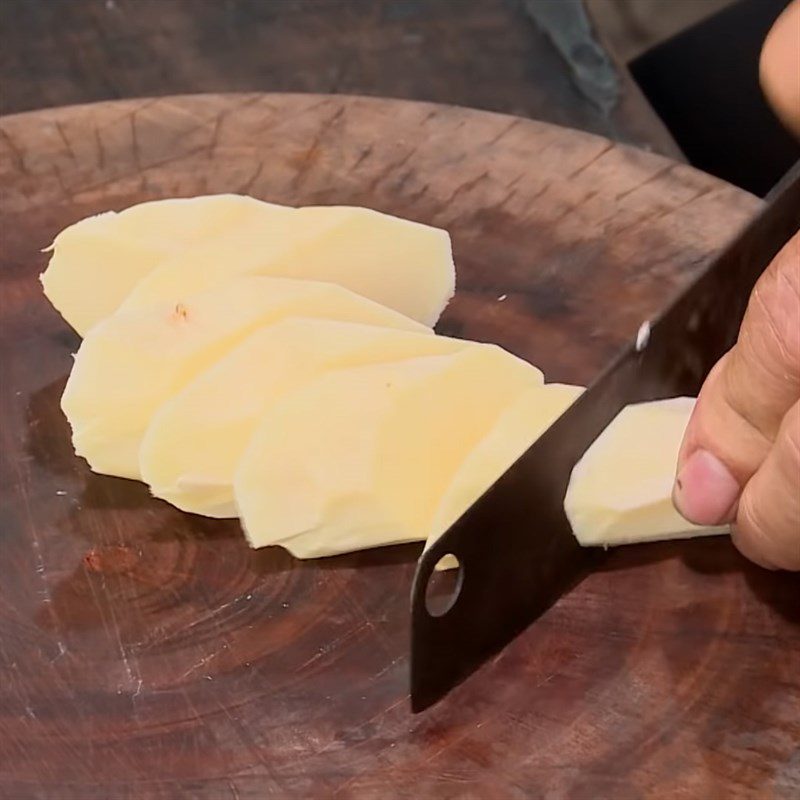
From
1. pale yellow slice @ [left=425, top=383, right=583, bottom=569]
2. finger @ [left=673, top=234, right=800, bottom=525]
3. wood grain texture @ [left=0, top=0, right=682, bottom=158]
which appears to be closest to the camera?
finger @ [left=673, top=234, right=800, bottom=525]

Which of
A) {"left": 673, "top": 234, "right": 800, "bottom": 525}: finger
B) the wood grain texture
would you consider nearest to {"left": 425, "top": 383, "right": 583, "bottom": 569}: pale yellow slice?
{"left": 673, "top": 234, "right": 800, "bottom": 525}: finger

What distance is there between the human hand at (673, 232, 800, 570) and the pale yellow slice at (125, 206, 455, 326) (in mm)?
323

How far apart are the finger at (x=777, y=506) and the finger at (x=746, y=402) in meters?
0.01

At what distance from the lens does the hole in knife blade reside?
87 centimetres

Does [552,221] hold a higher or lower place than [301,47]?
higher

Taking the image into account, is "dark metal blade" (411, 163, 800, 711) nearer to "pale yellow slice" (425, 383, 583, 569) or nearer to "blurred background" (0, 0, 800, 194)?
"pale yellow slice" (425, 383, 583, 569)

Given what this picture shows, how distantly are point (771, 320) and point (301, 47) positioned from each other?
1.39 m

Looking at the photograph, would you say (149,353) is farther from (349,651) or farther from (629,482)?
(629,482)

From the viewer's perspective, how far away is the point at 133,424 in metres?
1.00

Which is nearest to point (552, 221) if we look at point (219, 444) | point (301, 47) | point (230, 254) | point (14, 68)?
point (230, 254)

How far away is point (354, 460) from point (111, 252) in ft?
1.06

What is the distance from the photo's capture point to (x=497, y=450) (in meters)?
0.94

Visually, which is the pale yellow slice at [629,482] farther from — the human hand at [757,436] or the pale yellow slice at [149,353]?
the pale yellow slice at [149,353]

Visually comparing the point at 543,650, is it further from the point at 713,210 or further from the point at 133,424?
the point at 713,210
